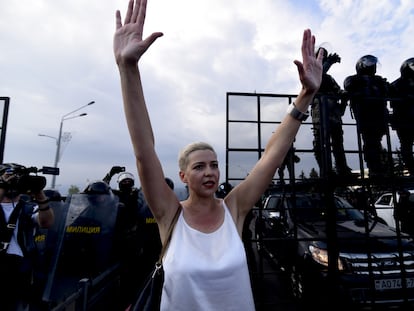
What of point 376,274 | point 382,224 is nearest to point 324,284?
point 376,274

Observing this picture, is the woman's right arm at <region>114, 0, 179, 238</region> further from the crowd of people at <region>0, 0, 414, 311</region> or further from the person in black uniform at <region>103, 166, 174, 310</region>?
the person in black uniform at <region>103, 166, 174, 310</region>

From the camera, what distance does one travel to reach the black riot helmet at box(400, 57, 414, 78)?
4.33 m

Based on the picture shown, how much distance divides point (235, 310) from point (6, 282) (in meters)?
2.63

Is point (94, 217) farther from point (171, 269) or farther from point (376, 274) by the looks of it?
point (376, 274)

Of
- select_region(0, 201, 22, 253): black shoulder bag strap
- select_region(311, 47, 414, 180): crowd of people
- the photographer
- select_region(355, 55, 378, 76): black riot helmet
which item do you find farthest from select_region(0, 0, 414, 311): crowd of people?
select_region(355, 55, 378, 76): black riot helmet

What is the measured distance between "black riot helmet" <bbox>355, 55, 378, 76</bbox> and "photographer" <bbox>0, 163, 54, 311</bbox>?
518cm

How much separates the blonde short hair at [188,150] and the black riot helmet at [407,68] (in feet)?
15.6

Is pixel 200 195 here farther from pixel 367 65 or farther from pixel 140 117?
pixel 367 65

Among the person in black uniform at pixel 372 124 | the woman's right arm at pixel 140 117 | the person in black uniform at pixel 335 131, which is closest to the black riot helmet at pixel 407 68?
the person in black uniform at pixel 372 124

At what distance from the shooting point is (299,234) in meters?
→ 4.12

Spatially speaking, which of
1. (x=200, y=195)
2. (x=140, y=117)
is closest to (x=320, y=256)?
(x=200, y=195)

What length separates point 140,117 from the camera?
1.11m

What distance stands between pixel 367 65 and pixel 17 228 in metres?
5.68

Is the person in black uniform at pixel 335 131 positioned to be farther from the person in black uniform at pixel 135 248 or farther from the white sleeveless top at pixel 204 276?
the white sleeveless top at pixel 204 276
